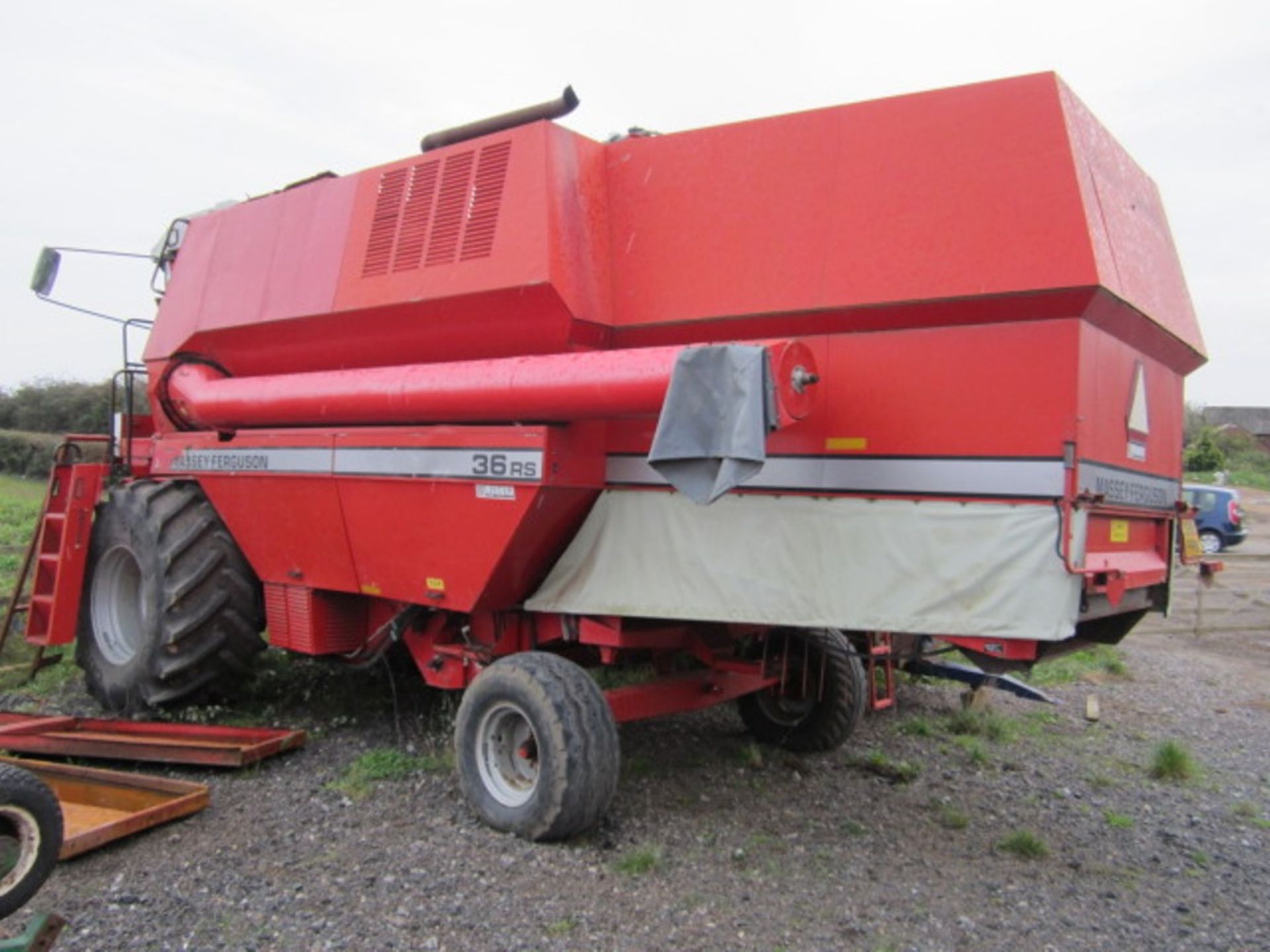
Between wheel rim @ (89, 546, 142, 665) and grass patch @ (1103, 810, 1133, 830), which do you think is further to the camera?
wheel rim @ (89, 546, 142, 665)

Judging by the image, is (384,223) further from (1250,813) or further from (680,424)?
(1250,813)

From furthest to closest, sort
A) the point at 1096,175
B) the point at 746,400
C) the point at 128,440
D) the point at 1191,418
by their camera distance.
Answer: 1. the point at 1191,418
2. the point at 128,440
3. the point at 1096,175
4. the point at 746,400

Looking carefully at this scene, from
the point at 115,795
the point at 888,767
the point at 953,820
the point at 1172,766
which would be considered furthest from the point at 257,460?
the point at 1172,766

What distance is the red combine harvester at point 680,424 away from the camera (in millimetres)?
3855

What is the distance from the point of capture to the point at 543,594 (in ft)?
16.0

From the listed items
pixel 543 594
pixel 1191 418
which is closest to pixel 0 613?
pixel 543 594

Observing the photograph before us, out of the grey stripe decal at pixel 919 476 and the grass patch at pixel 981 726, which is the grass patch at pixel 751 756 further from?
the grey stripe decal at pixel 919 476

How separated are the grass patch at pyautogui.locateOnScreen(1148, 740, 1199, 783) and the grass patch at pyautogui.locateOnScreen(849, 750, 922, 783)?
4.48ft

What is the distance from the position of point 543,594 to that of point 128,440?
378 centimetres

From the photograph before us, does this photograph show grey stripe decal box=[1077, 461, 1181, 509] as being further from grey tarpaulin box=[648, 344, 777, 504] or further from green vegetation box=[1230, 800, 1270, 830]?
green vegetation box=[1230, 800, 1270, 830]

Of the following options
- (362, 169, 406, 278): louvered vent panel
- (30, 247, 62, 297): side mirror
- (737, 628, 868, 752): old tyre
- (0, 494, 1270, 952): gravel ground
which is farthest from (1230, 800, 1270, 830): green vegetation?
Result: (30, 247, 62, 297): side mirror

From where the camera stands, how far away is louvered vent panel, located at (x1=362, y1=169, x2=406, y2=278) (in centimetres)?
534

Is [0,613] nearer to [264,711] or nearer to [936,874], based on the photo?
[264,711]

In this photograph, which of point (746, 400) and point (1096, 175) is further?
point (1096, 175)
